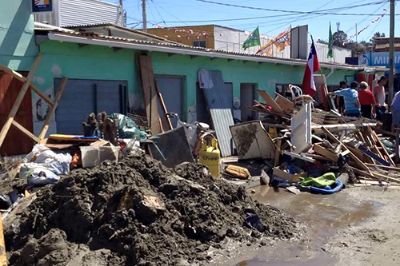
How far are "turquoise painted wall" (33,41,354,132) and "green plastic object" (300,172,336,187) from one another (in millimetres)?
4767

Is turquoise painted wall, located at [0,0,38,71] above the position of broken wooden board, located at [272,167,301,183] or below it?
above

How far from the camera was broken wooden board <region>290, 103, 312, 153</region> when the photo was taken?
1238 cm

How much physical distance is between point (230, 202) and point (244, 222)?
48cm

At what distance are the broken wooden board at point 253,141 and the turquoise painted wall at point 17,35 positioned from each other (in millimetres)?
5378

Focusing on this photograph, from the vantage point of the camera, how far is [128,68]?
43.8ft

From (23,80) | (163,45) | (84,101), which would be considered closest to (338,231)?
(23,80)

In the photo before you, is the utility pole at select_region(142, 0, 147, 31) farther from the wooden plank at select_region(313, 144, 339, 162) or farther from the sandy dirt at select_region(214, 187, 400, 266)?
the sandy dirt at select_region(214, 187, 400, 266)

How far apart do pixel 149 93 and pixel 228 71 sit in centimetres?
422

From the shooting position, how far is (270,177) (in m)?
11.9

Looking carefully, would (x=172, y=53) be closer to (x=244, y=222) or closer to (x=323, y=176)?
(x=323, y=176)

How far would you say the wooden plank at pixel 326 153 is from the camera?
12.0 m

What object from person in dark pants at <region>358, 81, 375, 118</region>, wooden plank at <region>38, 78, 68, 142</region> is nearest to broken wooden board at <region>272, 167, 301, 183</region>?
wooden plank at <region>38, 78, 68, 142</region>

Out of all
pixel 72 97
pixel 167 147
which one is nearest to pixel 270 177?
pixel 167 147

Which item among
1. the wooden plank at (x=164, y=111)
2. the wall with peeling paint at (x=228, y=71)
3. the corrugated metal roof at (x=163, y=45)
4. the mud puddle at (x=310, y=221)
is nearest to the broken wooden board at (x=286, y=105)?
the corrugated metal roof at (x=163, y=45)
